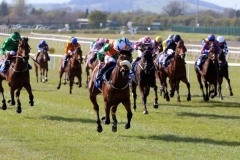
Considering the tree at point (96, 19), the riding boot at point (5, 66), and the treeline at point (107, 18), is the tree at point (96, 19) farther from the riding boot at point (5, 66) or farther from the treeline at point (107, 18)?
the riding boot at point (5, 66)

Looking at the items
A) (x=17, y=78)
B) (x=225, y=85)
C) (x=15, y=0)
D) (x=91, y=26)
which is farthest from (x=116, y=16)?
(x=17, y=78)

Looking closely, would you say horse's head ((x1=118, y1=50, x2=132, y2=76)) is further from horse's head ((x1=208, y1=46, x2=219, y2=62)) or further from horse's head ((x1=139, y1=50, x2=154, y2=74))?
Answer: horse's head ((x1=208, y1=46, x2=219, y2=62))

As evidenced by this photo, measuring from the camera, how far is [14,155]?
1082cm

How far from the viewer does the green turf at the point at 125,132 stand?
10953 millimetres

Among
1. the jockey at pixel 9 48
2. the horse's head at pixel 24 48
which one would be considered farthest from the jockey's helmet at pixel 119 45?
the jockey at pixel 9 48

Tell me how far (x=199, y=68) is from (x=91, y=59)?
4.02 meters

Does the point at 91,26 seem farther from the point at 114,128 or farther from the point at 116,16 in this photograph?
the point at 114,128

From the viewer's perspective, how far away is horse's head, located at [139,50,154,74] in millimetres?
15211

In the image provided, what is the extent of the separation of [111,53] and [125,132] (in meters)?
1.71

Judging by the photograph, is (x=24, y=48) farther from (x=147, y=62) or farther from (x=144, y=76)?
(x=144, y=76)

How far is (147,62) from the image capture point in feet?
51.1

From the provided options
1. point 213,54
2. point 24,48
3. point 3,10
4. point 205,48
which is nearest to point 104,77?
point 24,48

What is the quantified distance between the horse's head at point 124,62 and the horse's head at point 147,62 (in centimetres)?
342

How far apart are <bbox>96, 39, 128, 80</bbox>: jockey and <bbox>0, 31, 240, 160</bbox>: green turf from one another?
139 cm
